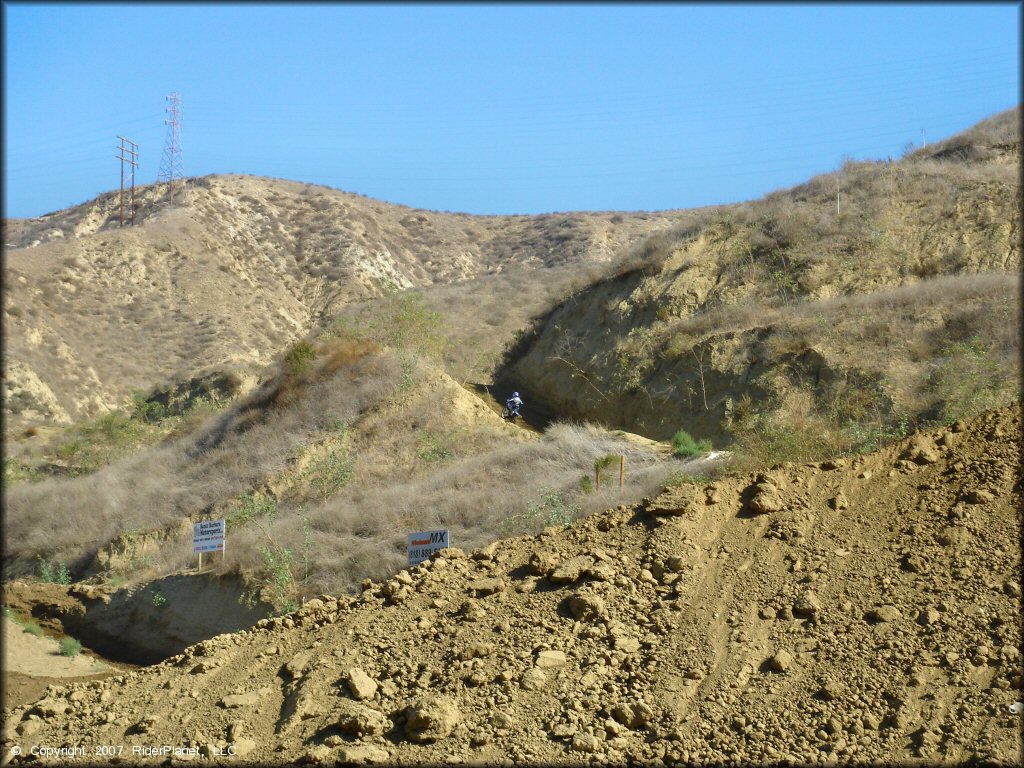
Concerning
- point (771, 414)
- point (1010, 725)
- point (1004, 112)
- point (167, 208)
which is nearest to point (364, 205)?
point (167, 208)

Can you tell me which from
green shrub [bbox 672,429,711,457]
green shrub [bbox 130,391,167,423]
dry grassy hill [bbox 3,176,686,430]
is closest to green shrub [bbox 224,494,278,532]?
green shrub [bbox 672,429,711,457]

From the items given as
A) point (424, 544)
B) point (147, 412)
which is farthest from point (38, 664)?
point (147, 412)

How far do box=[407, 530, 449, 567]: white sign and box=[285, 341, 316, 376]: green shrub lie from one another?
41.5 ft

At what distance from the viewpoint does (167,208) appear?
189ft

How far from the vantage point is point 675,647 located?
27.7ft

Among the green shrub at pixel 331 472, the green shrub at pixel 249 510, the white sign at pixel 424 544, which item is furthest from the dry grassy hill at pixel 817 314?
the green shrub at pixel 249 510

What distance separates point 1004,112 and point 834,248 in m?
11.8

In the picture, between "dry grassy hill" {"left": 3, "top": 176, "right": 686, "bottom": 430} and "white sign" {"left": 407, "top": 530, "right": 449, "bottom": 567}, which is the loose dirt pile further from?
"dry grassy hill" {"left": 3, "top": 176, "right": 686, "bottom": 430}

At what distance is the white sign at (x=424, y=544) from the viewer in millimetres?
11797

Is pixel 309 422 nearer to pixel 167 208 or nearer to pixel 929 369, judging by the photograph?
pixel 929 369

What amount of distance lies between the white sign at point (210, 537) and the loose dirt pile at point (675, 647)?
18.9ft

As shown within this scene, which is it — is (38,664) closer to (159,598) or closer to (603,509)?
(159,598)

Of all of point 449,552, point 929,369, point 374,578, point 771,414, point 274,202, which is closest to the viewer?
point 449,552

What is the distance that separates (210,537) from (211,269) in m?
38.3
